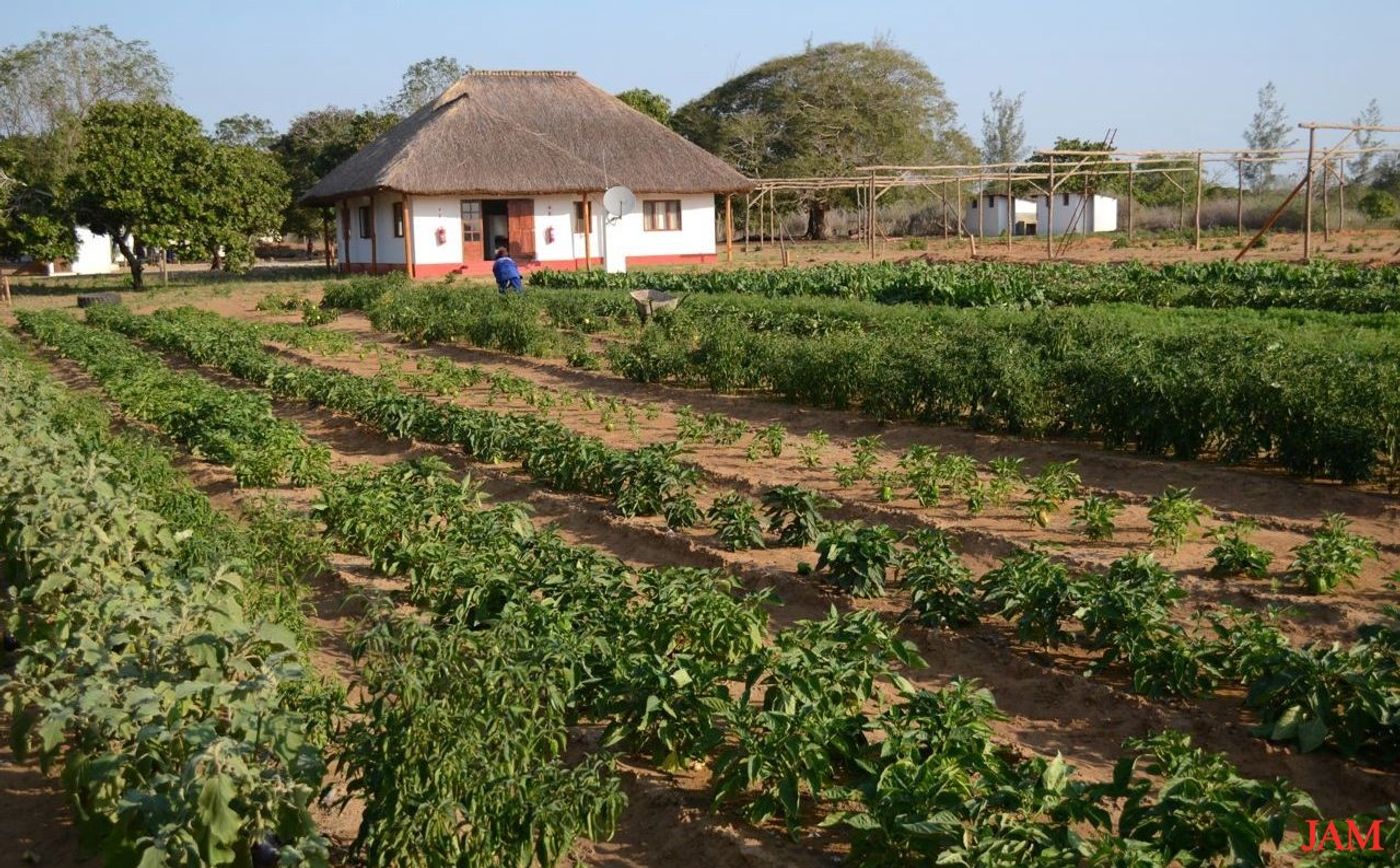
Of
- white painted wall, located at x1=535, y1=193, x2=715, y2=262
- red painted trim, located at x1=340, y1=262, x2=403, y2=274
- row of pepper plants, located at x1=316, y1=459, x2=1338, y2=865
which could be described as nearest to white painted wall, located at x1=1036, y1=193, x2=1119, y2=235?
white painted wall, located at x1=535, y1=193, x2=715, y2=262

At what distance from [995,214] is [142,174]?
34872mm

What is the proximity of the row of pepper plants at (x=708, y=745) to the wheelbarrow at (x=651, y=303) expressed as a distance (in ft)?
42.3

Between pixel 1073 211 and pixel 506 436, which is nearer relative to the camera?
pixel 506 436

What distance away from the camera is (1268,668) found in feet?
17.4

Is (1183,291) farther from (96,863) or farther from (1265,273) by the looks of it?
(96,863)

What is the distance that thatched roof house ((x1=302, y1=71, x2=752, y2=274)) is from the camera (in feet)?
108

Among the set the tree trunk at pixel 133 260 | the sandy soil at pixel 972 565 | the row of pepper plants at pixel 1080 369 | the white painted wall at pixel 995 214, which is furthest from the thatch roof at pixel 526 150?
the sandy soil at pixel 972 565

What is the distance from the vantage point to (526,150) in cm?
3425

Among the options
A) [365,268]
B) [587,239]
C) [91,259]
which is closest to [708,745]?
[587,239]

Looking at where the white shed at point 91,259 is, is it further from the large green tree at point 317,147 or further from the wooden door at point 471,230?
the wooden door at point 471,230

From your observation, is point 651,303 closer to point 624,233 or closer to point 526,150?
point 526,150

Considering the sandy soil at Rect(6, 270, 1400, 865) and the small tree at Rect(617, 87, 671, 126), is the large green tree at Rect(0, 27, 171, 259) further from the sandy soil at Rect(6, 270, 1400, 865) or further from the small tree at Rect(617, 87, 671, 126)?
the sandy soil at Rect(6, 270, 1400, 865)

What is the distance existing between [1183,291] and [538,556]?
15.5 meters

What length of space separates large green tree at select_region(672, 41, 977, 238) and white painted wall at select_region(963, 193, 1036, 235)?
2.94 metres
